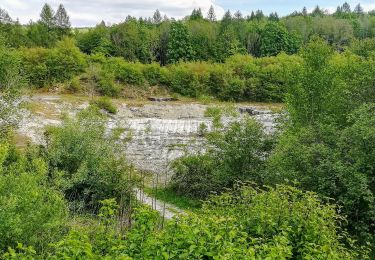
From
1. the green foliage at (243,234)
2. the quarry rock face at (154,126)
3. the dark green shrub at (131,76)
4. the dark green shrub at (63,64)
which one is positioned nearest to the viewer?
the green foliage at (243,234)

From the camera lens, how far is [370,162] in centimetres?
1780

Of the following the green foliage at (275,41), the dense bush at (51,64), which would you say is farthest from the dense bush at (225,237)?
the green foliage at (275,41)

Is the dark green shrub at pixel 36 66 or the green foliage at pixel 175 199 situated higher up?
the dark green shrub at pixel 36 66

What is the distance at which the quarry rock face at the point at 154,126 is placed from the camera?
1478 inches

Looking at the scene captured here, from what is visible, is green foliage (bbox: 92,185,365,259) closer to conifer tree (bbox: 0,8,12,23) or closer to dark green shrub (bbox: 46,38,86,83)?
dark green shrub (bbox: 46,38,86,83)

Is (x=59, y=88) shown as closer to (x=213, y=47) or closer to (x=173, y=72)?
(x=173, y=72)

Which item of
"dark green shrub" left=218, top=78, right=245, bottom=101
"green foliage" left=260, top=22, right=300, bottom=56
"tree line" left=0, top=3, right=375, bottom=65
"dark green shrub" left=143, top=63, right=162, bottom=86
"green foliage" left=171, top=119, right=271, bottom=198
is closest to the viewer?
"green foliage" left=171, top=119, right=271, bottom=198

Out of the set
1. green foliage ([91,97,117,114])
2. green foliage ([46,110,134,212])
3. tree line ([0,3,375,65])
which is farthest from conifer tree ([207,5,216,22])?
green foliage ([46,110,134,212])

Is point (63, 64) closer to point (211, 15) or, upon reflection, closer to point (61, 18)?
point (61, 18)

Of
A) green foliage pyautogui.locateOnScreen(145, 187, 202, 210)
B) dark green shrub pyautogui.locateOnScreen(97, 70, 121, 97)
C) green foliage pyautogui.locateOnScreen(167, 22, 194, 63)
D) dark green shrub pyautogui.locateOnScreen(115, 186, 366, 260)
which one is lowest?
green foliage pyautogui.locateOnScreen(145, 187, 202, 210)

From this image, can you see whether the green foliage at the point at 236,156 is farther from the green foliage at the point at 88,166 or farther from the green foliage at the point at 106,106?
the green foliage at the point at 106,106

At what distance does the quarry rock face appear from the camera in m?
37.5

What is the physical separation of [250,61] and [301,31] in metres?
45.3

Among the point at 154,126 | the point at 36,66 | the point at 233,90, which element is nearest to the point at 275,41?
the point at 233,90
